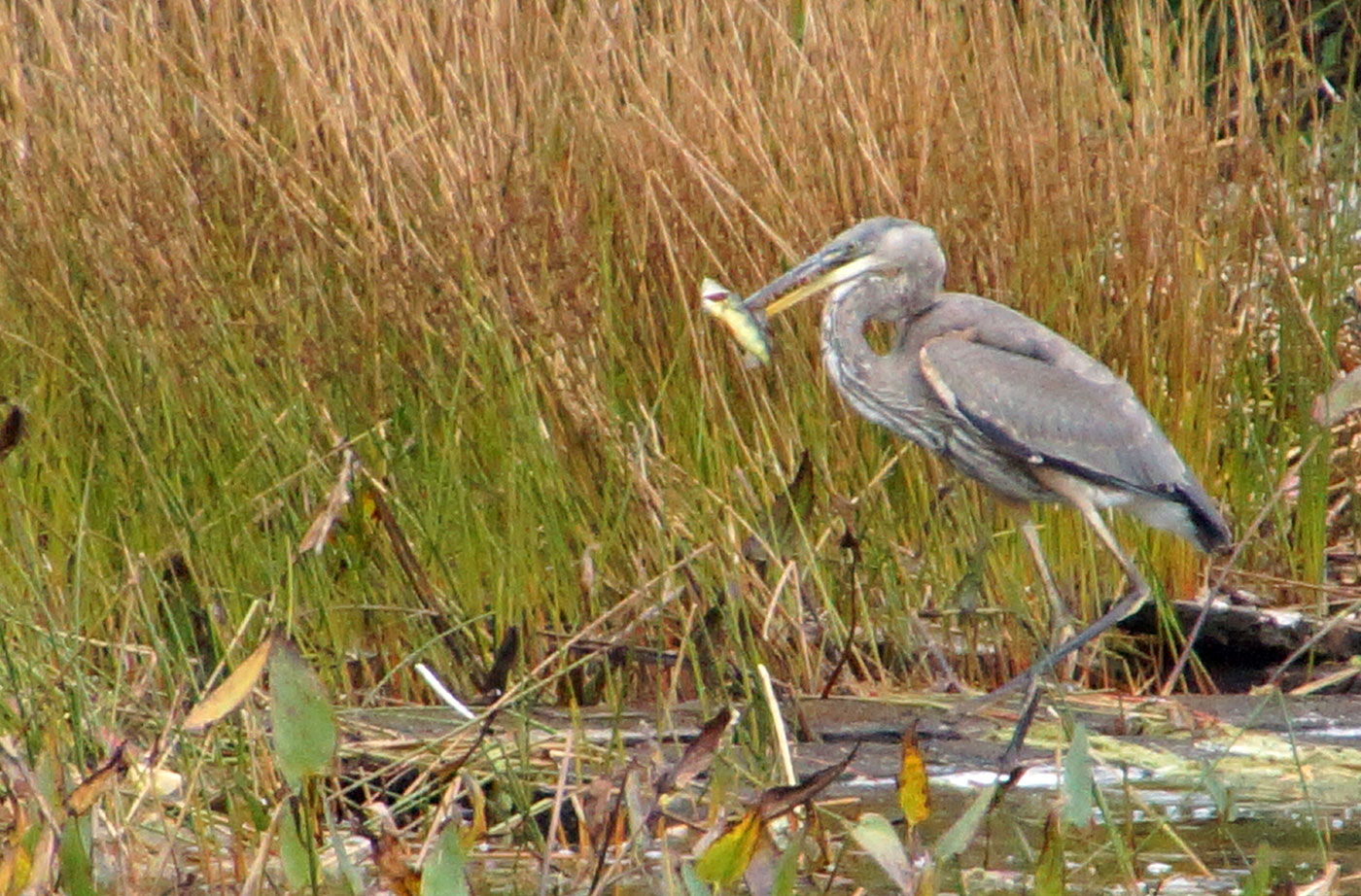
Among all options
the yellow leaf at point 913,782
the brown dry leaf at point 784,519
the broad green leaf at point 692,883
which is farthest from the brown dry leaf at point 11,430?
the brown dry leaf at point 784,519

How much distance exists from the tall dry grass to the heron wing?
267 millimetres

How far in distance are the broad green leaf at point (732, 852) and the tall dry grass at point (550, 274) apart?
4.46 ft

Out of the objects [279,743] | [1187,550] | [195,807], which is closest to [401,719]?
[195,807]

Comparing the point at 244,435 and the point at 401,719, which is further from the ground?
the point at 244,435

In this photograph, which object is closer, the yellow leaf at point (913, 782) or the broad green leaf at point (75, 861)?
the broad green leaf at point (75, 861)

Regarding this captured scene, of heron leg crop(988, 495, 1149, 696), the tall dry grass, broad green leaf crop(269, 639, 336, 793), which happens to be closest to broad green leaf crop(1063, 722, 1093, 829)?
broad green leaf crop(269, 639, 336, 793)

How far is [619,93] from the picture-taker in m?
5.13

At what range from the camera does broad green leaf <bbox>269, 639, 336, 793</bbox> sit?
2.16m

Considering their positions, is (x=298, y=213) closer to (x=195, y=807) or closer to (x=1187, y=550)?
(x=195, y=807)

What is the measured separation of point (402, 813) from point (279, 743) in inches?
49.4

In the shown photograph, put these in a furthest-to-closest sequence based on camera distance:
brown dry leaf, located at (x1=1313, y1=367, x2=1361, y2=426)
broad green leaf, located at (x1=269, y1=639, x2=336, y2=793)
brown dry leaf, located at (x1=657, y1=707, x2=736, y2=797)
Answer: brown dry leaf, located at (x1=1313, y1=367, x2=1361, y2=426), brown dry leaf, located at (x1=657, y1=707, x2=736, y2=797), broad green leaf, located at (x1=269, y1=639, x2=336, y2=793)

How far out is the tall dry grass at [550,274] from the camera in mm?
4133

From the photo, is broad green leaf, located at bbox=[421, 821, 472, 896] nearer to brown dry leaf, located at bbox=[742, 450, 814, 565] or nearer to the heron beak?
brown dry leaf, located at bbox=[742, 450, 814, 565]

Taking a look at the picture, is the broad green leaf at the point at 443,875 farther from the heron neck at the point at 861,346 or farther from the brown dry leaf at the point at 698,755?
the heron neck at the point at 861,346
